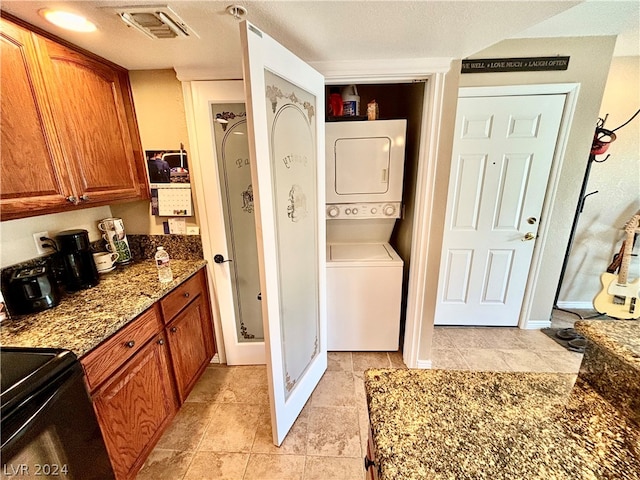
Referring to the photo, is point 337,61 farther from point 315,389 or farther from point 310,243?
point 315,389

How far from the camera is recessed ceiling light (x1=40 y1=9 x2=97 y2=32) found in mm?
971

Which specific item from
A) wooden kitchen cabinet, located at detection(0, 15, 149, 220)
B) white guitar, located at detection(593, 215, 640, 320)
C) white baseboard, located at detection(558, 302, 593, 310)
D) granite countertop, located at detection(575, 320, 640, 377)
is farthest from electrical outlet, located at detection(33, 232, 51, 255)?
white baseboard, located at detection(558, 302, 593, 310)

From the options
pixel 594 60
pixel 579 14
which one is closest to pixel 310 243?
pixel 579 14

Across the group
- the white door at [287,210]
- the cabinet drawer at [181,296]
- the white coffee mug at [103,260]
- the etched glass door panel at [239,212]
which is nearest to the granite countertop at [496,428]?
the white door at [287,210]

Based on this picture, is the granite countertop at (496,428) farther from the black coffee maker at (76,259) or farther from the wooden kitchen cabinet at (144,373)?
the black coffee maker at (76,259)

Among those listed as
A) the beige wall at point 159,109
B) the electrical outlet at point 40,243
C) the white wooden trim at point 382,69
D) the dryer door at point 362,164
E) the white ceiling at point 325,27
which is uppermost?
the white ceiling at point 325,27

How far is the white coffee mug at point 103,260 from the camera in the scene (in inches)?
59.2

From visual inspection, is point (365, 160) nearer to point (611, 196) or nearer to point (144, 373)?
point (144, 373)

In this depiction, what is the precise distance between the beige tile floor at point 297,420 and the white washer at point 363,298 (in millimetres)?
148

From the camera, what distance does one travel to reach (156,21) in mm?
1038

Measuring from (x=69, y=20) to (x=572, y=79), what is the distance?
3089mm

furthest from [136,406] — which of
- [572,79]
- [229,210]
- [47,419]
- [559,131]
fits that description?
[572,79]

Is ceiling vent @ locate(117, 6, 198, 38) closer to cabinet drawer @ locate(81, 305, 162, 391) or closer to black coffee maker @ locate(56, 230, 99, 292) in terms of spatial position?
black coffee maker @ locate(56, 230, 99, 292)

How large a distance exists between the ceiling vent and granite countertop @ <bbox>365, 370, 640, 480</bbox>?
59.9 inches
